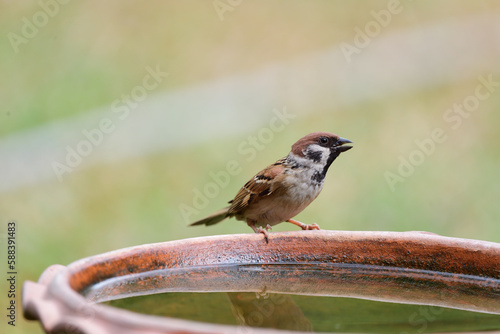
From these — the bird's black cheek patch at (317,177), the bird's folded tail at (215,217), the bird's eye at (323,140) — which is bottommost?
A: the bird's black cheek patch at (317,177)

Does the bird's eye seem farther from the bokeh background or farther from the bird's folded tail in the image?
the bokeh background

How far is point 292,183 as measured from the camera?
13.3ft

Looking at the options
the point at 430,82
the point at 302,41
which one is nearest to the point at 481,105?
the point at 430,82

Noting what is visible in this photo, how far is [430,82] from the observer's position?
7.99 metres

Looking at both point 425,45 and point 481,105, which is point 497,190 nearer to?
point 481,105

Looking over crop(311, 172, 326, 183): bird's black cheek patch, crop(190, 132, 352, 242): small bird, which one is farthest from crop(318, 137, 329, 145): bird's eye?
crop(311, 172, 326, 183): bird's black cheek patch

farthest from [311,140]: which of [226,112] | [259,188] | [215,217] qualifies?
[226,112]

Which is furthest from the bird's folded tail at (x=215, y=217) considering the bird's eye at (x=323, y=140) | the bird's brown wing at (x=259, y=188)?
the bird's eye at (x=323, y=140)

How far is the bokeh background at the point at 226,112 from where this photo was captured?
6293 millimetres

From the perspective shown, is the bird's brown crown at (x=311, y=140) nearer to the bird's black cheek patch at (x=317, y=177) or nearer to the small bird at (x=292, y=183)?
the small bird at (x=292, y=183)

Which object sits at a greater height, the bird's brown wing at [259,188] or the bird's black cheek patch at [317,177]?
the bird's brown wing at [259,188]

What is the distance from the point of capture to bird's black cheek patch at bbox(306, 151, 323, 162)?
4.13m

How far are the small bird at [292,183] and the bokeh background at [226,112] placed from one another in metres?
1.89

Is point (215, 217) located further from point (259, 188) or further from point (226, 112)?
point (226, 112)
